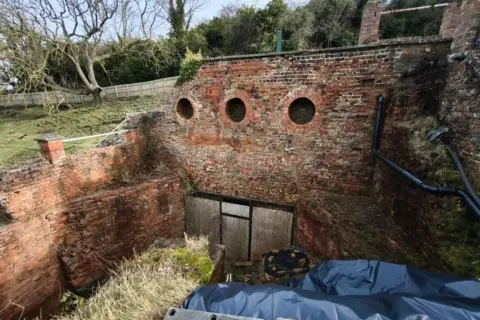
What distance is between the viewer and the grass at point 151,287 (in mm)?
1658

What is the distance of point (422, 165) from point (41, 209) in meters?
6.77

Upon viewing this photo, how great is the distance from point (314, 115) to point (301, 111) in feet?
1.23

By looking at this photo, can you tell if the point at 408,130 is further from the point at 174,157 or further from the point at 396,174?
the point at 174,157

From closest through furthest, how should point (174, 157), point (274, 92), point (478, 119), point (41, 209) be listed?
point (478, 119) → point (41, 209) → point (274, 92) → point (174, 157)

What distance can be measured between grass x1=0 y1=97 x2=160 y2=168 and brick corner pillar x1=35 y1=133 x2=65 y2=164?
3384 millimetres

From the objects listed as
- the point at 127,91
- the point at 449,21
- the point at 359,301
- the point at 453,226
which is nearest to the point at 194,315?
the point at 359,301

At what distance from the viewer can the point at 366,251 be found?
351 centimetres

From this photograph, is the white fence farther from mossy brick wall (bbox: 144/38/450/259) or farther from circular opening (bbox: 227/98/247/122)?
circular opening (bbox: 227/98/247/122)

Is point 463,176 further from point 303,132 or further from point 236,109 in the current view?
point 236,109

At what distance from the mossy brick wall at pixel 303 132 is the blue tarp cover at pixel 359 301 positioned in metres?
1.90

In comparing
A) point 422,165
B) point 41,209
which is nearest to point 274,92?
point 422,165

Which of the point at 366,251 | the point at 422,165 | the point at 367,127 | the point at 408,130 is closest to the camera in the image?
the point at 422,165

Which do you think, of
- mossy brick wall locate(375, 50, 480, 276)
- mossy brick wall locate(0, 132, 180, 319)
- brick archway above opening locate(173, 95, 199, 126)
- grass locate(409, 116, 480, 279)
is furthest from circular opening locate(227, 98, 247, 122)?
grass locate(409, 116, 480, 279)

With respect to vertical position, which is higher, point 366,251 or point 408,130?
point 408,130
